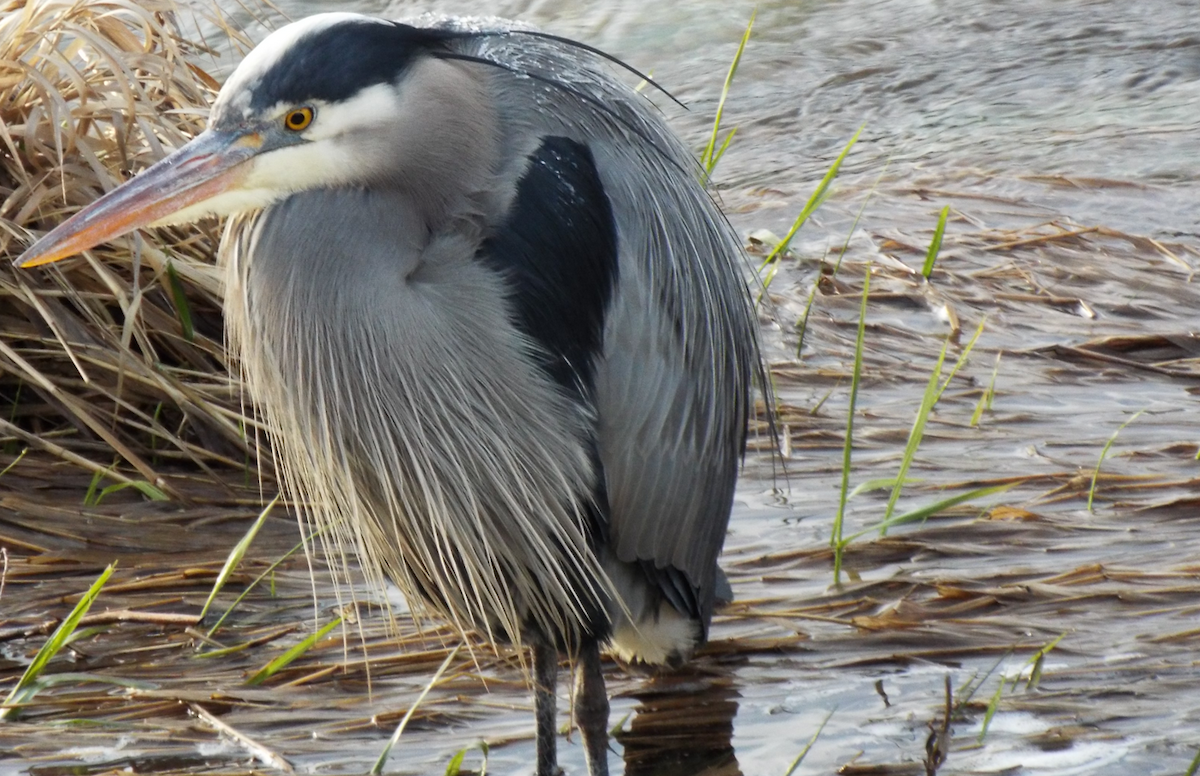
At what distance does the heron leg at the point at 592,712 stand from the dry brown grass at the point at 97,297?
122 cm

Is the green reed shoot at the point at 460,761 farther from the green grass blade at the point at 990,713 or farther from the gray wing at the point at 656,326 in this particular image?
the green grass blade at the point at 990,713

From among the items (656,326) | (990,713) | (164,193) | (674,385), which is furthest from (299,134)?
(990,713)

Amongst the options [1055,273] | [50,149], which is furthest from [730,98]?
[50,149]

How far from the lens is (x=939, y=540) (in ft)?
12.0

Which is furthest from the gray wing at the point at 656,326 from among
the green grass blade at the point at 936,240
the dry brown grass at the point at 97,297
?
the dry brown grass at the point at 97,297

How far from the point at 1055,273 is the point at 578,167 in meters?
2.89

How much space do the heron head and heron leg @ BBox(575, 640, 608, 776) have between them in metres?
1.10

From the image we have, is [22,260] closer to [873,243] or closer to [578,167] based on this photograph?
[578,167]

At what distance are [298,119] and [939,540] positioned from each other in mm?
1923

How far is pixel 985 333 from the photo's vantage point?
4.83 metres

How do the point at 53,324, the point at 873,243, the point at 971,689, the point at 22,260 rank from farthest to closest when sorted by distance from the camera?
the point at 873,243 → the point at 53,324 → the point at 971,689 → the point at 22,260

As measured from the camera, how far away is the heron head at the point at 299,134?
8.06 feet

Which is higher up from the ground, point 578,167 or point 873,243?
point 578,167

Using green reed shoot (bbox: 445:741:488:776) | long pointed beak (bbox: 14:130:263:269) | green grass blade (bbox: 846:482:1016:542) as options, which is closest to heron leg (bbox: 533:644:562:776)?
green reed shoot (bbox: 445:741:488:776)
